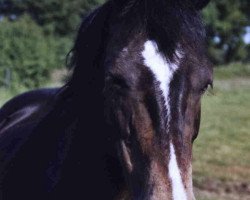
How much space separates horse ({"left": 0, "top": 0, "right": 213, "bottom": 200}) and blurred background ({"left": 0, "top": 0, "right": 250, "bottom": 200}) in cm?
34

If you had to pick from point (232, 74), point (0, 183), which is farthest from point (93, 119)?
point (232, 74)

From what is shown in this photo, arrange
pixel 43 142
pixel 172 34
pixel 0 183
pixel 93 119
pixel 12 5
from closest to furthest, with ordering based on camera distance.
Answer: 1. pixel 172 34
2. pixel 93 119
3. pixel 43 142
4. pixel 0 183
5. pixel 12 5

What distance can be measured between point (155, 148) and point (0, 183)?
Answer: 134cm

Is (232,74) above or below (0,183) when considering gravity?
below

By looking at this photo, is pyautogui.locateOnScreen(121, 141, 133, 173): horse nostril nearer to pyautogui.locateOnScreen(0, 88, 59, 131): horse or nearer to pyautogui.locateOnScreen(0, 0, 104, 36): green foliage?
pyautogui.locateOnScreen(0, 88, 59, 131): horse

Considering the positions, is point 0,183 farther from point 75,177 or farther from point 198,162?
point 198,162

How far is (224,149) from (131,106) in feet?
29.2

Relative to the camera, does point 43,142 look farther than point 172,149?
Yes

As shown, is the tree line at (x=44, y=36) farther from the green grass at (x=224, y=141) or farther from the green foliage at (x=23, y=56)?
the green grass at (x=224, y=141)

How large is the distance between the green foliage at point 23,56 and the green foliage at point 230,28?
67.8ft

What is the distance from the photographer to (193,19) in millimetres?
2271

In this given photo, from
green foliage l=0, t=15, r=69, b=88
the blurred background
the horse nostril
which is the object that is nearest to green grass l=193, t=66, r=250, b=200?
the blurred background

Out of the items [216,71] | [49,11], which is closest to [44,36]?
[216,71]

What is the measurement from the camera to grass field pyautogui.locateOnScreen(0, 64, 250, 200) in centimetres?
712
